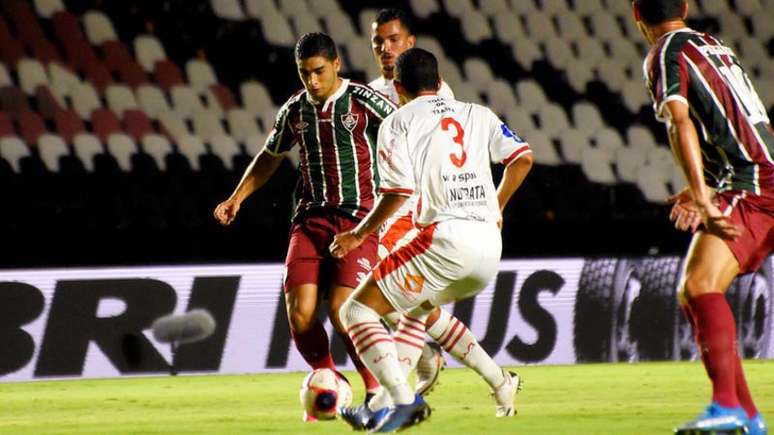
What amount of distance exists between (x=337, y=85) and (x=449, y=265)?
160cm

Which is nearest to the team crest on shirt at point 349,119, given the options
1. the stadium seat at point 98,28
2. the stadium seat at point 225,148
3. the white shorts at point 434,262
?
the white shorts at point 434,262

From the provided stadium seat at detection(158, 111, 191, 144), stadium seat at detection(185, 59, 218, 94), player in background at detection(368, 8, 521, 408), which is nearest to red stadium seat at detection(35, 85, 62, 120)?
stadium seat at detection(158, 111, 191, 144)

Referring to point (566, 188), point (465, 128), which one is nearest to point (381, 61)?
point (465, 128)

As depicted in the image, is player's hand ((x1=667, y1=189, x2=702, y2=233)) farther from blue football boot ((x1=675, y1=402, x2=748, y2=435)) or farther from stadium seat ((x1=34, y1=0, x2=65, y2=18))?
stadium seat ((x1=34, y1=0, x2=65, y2=18))

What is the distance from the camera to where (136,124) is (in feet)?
46.0

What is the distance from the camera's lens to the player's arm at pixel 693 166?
5.39 m

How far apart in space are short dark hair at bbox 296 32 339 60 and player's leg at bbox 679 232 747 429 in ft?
7.87

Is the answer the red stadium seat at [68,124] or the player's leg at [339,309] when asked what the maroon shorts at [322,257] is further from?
the red stadium seat at [68,124]

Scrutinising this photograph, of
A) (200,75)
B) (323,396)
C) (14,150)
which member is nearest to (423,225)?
(323,396)

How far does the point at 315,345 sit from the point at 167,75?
7.93 meters

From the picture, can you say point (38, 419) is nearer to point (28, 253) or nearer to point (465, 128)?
point (465, 128)

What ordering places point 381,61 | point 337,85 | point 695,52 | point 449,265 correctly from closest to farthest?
point 695,52
point 449,265
point 337,85
point 381,61

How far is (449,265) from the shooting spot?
6.24 meters

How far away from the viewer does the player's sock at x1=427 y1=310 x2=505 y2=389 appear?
284 inches
